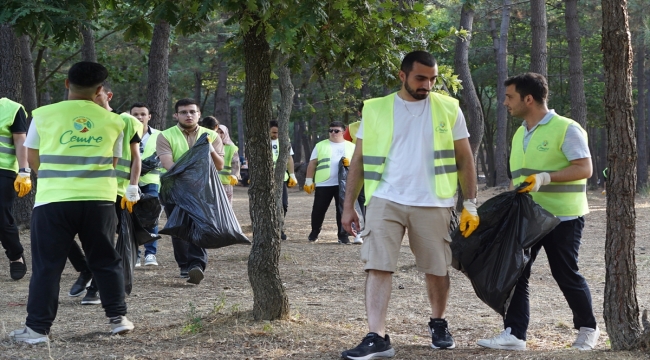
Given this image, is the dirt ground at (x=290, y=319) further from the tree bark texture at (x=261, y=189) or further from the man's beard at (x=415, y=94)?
the man's beard at (x=415, y=94)

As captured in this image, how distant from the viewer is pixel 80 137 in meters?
5.55

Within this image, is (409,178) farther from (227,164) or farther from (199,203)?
(227,164)

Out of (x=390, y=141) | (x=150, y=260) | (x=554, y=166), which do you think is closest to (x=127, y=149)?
(x=390, y=141)

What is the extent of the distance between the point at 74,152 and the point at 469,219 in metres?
2.47

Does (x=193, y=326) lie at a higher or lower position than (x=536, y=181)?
lower

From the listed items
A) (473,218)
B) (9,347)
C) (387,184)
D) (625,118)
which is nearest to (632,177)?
(625,118)

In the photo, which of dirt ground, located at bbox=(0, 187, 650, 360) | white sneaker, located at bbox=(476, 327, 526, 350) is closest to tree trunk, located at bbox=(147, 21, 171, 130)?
dirt ground, located at bbox=(0, 187, 650, 360)

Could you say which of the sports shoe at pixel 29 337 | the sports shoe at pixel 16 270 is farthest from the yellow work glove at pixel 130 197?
the sports shoe at pixel 16 270

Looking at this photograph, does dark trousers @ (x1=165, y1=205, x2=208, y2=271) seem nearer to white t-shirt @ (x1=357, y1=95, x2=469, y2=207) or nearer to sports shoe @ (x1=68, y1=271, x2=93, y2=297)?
sports shoe @ (x1=68, y1=271, x2=93, y2=297)

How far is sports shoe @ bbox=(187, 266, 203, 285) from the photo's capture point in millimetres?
8195

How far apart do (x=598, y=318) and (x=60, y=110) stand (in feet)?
13.5

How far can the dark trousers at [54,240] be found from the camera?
17.9ft

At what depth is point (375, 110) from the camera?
5.14m

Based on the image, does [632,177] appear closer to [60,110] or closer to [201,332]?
[201,332]
